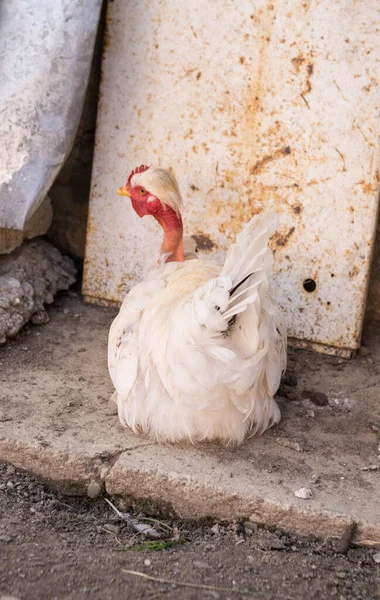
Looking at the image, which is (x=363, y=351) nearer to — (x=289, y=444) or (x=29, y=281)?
(x=289, y=444)

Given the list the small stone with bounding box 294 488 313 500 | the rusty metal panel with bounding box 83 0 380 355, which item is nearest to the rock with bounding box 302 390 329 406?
the rusty metal panel with bounding box 83 0 380 355

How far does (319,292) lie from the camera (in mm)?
3508

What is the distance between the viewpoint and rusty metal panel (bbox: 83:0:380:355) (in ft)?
10.8

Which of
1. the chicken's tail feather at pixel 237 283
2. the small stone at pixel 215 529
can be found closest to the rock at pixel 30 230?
the chicken's tail feather at pixel 237 283

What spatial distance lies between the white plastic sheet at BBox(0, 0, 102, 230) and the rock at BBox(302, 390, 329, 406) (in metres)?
1.42

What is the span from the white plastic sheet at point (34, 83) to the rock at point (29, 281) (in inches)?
14.7

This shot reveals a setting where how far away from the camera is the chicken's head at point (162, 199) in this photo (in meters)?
3.02

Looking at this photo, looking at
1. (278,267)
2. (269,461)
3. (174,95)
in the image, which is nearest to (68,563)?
(269,461)

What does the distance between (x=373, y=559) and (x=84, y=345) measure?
164 cm

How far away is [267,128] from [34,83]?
1041 mm

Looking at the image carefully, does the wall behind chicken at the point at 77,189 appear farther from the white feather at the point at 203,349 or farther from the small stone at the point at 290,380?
the small stone at the point at 290,380

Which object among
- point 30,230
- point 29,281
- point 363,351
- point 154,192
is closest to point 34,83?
point 154,192

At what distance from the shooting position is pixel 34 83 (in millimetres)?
3195

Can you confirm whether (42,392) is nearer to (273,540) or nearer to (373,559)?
(273,540)
